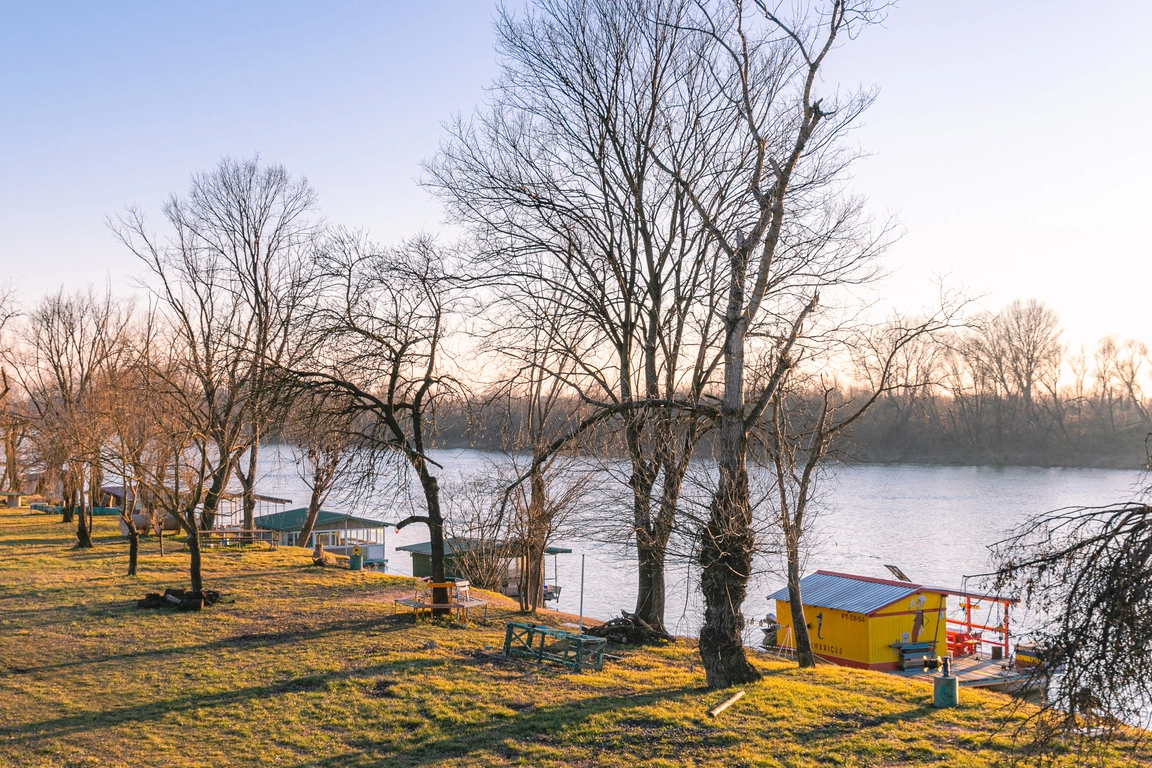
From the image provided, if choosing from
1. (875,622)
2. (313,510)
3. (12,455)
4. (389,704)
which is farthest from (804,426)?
(12,455)

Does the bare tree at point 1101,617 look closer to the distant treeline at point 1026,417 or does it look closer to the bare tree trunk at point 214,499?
the bare tree trunk at point 214,499

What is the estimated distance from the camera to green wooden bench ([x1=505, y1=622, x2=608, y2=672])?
10961mm

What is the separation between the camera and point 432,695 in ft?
30.6

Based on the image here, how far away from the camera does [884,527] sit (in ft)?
111

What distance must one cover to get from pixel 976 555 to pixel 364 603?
839 inches

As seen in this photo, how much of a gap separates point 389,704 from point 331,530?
27.9 meters

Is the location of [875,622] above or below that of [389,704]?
below

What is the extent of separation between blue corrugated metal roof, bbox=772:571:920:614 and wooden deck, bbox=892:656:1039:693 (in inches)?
58.9

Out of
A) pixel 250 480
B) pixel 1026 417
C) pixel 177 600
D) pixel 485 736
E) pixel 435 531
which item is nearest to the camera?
pixel 485 736

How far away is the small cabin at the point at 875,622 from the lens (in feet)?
58.7

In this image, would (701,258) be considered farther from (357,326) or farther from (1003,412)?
(1003,412)

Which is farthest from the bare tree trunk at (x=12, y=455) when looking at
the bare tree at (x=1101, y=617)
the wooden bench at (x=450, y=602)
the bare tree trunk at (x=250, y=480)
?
the bare tree at (x=1101, y=617)

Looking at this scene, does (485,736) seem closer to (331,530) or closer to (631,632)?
(631,632)

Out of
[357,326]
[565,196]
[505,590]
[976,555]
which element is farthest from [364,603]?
[976,555]
